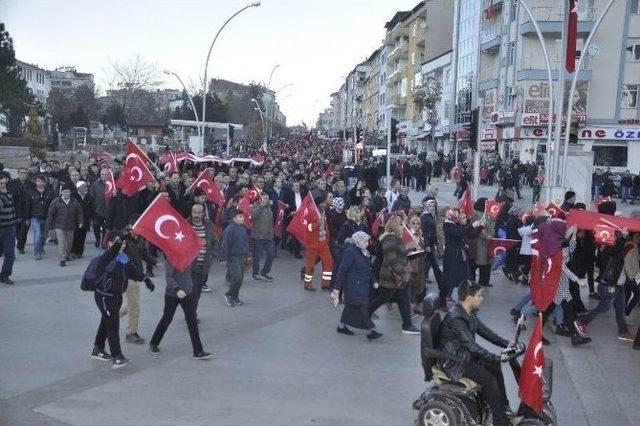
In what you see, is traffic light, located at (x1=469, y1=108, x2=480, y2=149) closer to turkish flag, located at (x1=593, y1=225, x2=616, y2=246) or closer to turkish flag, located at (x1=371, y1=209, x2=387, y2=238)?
turkish flag, located at (x1=371, y1=209, x2=387, y2=238)

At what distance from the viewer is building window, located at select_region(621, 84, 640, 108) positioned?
4106cm

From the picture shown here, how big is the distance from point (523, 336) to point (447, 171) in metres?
29.9

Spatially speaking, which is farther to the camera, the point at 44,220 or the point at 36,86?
the point at 36,86

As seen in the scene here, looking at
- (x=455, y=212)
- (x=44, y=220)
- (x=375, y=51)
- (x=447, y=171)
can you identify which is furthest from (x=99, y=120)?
(x=455, y=212)

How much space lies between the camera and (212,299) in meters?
11.3

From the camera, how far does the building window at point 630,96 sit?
4106cm

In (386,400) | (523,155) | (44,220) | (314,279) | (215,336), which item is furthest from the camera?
(523,155)

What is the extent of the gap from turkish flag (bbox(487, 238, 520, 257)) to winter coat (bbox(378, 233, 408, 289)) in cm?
381

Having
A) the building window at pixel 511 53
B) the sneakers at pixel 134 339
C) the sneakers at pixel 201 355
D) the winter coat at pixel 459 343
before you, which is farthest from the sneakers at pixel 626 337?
the building window at pixel 511 53

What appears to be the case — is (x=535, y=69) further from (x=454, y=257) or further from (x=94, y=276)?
(x=94, y=276)

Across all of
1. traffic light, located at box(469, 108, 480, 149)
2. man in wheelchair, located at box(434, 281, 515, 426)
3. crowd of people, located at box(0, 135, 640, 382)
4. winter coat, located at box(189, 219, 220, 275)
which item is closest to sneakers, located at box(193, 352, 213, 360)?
crowd of people, located at box(0, 135, 640, 382)

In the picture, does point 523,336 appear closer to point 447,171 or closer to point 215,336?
point 215,336

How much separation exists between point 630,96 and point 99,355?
1569 inches

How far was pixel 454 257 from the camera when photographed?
10.7m
